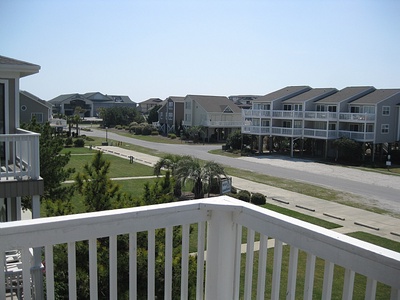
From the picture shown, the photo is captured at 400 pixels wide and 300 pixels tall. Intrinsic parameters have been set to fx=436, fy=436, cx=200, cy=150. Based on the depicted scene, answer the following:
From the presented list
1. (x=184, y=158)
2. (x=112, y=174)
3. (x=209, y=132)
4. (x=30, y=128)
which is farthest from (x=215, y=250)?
(x=209, y=132)

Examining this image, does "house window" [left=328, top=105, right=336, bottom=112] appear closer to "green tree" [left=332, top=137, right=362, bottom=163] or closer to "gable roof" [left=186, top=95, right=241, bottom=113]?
"green tree" [left=332, top=137, right=362, bottom=163]

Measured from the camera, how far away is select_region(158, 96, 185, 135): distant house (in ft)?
264

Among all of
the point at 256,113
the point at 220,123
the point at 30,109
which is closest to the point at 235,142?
the point at 256,113

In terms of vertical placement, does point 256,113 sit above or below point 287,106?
below

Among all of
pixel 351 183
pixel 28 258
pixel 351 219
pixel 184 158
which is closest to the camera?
pixel 28 258

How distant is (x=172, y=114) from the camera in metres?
81.1

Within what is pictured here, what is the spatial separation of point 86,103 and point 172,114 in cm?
6147

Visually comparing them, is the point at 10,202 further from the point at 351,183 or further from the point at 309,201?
the point at 351,183

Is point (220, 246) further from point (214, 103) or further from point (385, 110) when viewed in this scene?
point (214, 103)

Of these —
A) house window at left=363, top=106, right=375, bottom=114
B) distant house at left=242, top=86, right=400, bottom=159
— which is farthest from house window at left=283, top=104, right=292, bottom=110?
house window at left=363, top=106, right=375, bottom=114

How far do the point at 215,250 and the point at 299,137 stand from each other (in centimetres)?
5108

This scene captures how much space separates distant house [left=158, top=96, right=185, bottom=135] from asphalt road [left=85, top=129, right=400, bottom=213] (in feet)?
97.0

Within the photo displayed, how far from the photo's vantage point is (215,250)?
2902 mm

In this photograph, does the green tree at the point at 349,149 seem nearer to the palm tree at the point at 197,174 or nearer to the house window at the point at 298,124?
the house window at the point at 298,124
